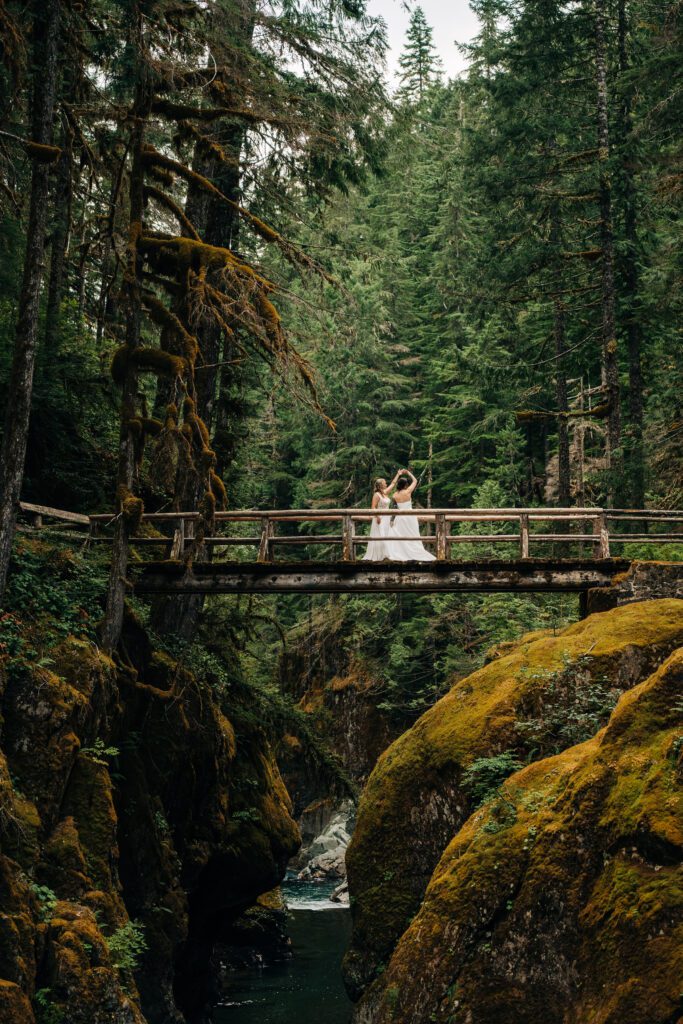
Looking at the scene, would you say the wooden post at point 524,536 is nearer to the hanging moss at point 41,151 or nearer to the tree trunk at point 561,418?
the hanging moss at point 41,151

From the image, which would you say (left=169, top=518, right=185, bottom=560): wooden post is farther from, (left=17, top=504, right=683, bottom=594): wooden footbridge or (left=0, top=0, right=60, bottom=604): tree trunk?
(left=0, top=0, right=60, bottom=604): tree trunk

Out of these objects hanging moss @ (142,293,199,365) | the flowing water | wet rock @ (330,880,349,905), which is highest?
hanging moss @ (142,293,199,365)

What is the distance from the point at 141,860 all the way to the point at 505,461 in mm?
24618

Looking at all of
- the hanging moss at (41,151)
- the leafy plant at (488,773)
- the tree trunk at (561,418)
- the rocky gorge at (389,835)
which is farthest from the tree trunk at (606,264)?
the hanging moss at (41,151)

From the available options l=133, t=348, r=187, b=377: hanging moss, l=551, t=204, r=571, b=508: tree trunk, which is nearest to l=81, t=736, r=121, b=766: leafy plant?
l=133, t=348, r=187, b=377: hanging moss

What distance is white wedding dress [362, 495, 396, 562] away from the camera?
1819 cm

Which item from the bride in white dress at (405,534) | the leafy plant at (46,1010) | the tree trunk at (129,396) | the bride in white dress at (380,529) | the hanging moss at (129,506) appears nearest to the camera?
the leafy plant at (46,1010)

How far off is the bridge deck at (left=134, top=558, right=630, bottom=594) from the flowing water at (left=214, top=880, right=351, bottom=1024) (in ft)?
23.6

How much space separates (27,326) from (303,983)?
1344cm

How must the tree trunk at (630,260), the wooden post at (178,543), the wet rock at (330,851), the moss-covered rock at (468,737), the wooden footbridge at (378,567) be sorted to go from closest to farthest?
the moss-covered rock at (468,737), the wooden footbridge at (378,567), the wooden post at (178,543), the tree trunk at (630,260), the wet rock at (330,851)

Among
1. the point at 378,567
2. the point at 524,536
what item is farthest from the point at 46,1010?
the point at 524,536

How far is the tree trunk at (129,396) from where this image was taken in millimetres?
14578

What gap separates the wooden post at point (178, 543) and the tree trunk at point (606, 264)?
1173 cm

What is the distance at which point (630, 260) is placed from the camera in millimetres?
27156
